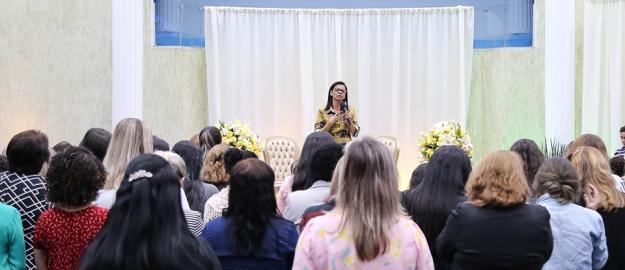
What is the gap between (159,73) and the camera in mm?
11852

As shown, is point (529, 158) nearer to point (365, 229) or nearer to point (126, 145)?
point (126, 145)

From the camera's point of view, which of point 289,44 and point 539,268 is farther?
point 289,44

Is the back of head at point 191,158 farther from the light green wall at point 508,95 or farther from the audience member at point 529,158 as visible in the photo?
the light green wall at point 508,95

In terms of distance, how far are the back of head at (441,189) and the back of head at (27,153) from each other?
1.80 meters

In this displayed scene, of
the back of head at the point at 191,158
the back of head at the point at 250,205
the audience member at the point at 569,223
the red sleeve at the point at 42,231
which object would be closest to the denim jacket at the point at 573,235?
the audience member at the point at 569,223

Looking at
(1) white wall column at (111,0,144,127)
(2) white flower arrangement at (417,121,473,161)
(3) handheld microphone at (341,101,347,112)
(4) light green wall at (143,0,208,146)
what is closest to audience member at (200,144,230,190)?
(3) handheld microphone at (341,101,347,112)

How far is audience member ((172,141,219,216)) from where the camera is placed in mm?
4773

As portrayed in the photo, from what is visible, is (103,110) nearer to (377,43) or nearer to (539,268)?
(377,43)

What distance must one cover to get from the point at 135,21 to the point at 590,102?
5979 millimetres

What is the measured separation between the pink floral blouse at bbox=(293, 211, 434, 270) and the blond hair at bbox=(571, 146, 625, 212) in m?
1.88

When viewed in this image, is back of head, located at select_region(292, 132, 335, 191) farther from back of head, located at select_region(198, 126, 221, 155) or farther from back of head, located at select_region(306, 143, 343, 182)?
back of head, located at select_region(198, 126, 221, 155)

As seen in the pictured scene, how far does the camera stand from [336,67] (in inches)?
480

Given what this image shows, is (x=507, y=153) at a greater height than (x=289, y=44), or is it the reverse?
(x=289, y=44)

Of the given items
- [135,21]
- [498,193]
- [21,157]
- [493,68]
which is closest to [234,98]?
[135,21]
